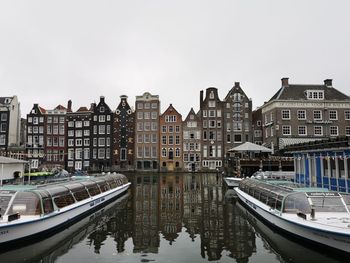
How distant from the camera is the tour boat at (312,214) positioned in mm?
10125

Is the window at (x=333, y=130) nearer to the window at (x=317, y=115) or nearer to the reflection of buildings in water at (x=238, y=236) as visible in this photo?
the window at (x=317, y=115)

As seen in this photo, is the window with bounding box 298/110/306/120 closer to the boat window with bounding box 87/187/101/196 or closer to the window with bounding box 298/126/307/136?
the window with bounding box 298/126/307/136

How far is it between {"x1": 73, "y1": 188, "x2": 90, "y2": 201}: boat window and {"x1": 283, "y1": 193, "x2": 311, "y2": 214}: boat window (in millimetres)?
11413

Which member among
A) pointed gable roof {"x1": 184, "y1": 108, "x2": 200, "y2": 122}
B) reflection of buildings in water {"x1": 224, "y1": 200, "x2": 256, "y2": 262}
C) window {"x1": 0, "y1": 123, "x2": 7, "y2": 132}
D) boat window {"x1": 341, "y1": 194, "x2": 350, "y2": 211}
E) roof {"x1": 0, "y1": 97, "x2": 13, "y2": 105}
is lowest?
reflection of buildings in water {"x1": 224, "y1": 200, "x2": 256, "y2": 262}

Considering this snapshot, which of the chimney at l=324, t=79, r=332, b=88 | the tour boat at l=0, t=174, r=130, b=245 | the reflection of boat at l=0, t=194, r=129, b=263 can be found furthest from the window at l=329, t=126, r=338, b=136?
the tour boat at l=0, t=174, r=130, b=245

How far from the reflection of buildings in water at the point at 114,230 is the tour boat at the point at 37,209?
1.57 m

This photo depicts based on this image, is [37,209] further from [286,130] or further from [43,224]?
[286,130]

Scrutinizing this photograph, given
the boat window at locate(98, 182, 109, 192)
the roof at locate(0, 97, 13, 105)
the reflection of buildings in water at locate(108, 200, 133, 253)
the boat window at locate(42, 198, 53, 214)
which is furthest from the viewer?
the roof at locate(0, 97, 13, 105)

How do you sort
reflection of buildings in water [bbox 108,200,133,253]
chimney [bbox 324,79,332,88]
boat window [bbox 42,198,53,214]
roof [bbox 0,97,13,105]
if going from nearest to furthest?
reflection of buildings in water [bbox 108,200,133,253]
boat window [bbox 42,198,53,214]
chimney [bbox 324,79,332,88]
roof [bbox 0,97,13,105]

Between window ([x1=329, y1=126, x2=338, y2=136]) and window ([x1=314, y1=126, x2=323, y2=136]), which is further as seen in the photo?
window ([x1=329, y1=126, x2=338, y2=136])

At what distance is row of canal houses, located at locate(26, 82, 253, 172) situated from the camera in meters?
68.2

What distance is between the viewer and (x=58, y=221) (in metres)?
14.0

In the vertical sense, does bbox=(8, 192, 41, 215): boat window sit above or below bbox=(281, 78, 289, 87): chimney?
below

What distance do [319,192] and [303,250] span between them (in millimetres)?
2998
